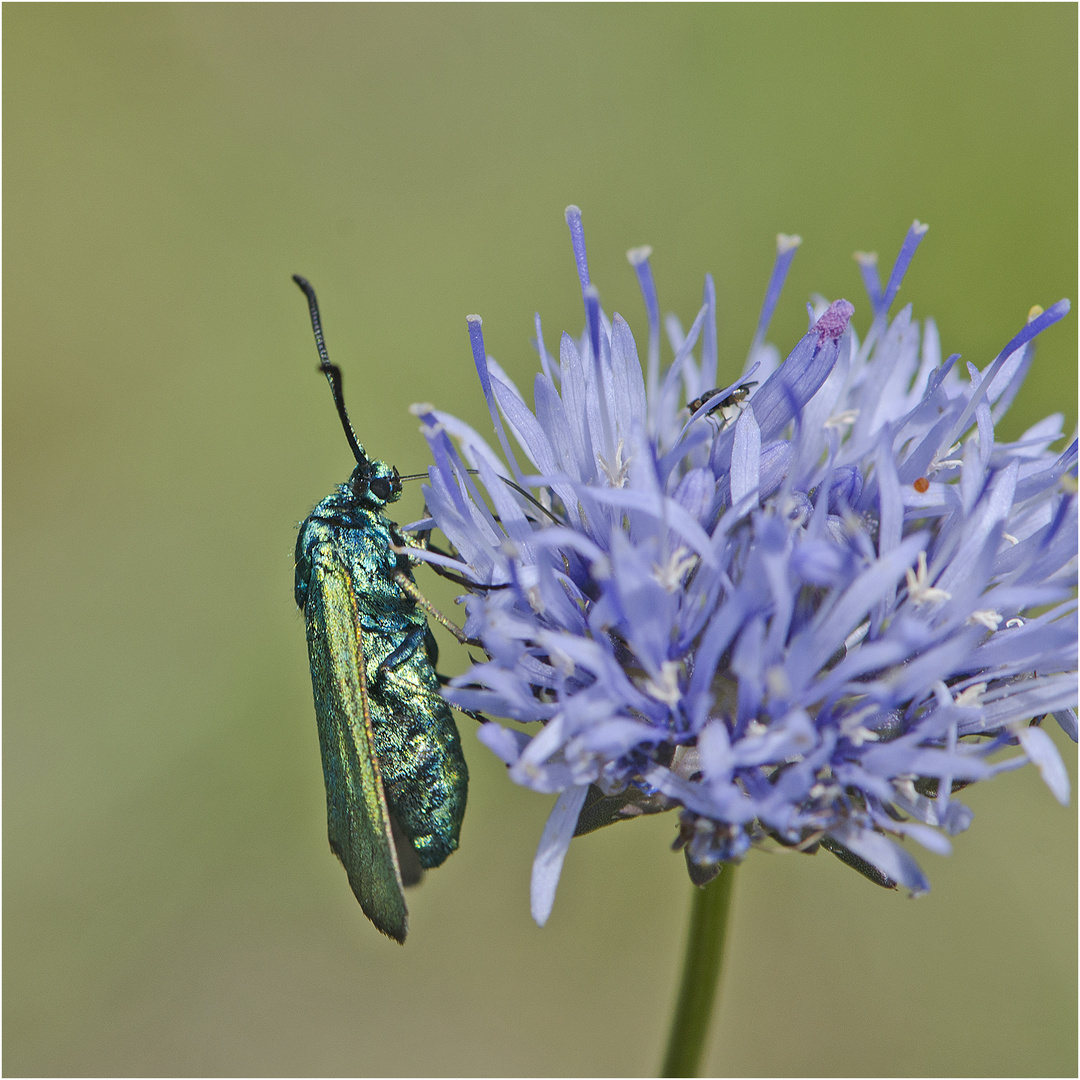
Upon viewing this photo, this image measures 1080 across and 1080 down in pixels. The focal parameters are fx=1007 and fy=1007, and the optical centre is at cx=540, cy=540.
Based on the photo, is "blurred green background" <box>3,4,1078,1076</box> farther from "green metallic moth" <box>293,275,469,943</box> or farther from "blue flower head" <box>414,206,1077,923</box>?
"blue flower head" <box>414,206,1077,923</box>

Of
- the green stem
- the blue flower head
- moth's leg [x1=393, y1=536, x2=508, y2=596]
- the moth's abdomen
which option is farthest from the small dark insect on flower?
the green stem

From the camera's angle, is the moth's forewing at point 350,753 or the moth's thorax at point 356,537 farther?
the moth's thorax at point 356,537

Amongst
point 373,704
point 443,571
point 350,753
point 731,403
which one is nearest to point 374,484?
point 443,571

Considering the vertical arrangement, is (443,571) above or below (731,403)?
below

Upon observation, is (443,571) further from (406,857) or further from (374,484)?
(406,857)

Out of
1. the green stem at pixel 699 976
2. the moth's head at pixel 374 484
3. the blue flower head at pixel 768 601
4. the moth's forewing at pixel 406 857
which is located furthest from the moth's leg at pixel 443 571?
the green stem at pixel 699 976

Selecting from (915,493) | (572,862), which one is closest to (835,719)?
(915,493)

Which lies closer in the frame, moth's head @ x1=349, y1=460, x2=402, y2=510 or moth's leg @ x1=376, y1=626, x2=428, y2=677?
moth's leg @ x1=376, y1=626, x2=428, y2=677

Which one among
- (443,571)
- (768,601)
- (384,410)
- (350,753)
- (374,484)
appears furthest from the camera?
(384,410)

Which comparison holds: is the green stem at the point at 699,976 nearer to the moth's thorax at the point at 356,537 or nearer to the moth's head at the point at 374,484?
the moth's thorax at the point at 356,537
